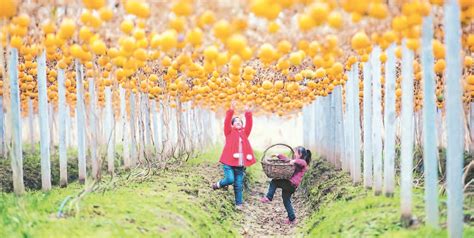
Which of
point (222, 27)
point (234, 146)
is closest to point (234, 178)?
point (234, 146)

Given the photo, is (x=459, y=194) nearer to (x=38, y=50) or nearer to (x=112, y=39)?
(x=112, y=39)

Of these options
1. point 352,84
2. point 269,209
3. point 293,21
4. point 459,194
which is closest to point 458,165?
point 459,194

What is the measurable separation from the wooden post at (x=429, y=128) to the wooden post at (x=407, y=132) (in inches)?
11.0

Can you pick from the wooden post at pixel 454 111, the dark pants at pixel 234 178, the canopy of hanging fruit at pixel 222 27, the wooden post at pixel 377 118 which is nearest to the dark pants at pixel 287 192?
the dark pants at pixel 234 178

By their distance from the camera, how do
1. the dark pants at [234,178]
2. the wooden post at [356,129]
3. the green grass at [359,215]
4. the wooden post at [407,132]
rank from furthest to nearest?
the dark pants at [234,178] → the wooden post at [356,129] → the wooden post at [407,132] → the green grass at [359,215]

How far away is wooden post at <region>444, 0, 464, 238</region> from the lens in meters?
4.62

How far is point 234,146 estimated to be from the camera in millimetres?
9289

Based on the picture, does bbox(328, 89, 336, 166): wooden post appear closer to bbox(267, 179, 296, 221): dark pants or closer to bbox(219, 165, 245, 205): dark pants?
bbox(219, 165, 245, 205): dark pants

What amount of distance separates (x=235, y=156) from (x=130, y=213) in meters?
3.20

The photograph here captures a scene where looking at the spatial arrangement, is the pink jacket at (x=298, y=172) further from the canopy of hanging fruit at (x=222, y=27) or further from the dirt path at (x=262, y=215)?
the canopy of hanging fruit at (x=222, y=27)

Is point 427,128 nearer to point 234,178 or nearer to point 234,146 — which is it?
point 234,146

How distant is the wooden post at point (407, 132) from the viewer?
5.64 m

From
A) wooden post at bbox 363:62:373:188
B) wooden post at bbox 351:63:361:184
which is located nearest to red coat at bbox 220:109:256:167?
wooden post at bbox 351:63:361:184

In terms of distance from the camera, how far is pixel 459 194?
16.0 feet
